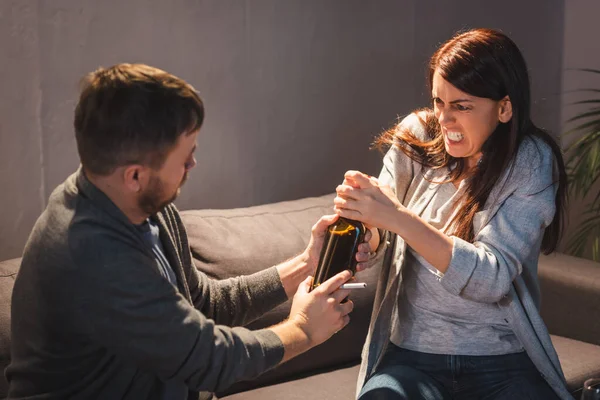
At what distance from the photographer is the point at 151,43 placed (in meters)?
2.54

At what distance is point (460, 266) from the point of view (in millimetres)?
1866

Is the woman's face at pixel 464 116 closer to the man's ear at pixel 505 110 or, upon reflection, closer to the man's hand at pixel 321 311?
the man's ear at pixel 505 110

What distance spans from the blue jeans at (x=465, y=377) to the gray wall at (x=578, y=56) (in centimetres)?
185

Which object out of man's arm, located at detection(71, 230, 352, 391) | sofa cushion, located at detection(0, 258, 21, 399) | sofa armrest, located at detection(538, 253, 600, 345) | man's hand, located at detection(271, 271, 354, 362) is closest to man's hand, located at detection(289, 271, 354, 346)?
man's hand, located at detection(271, 271, 354, 362)

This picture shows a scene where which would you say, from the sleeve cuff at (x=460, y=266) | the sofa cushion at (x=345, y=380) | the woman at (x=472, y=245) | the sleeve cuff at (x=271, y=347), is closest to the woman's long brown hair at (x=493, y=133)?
the woman at (x=472, y=245)

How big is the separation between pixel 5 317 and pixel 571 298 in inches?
67.5

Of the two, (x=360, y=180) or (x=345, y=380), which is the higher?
(x=360, y=180)

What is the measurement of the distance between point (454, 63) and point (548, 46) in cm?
194

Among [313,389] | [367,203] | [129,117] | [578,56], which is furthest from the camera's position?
[578,56]

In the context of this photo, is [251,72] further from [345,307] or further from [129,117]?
[129,117]

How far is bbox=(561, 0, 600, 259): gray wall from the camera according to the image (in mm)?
3625

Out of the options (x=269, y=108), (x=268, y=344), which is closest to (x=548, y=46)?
(x=269, y=108)

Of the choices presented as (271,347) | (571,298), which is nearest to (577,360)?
(571,298)

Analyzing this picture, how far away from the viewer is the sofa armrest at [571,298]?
267cm
